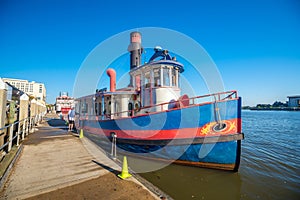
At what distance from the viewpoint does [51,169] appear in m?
4.50

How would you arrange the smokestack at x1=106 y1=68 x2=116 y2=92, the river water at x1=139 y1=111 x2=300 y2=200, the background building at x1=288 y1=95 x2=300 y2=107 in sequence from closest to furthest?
the river water at x1=139 y1=111 x2=300 y2=200
the smokestack at x1=106 y1=68 x2=116 y2=92
the background building at x1=288 y1=95 x2=300 y2=107

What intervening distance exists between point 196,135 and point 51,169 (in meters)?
5.11

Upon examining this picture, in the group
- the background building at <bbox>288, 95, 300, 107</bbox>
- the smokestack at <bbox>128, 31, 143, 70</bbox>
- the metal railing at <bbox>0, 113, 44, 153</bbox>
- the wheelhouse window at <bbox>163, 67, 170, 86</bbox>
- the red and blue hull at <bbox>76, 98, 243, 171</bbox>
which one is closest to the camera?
the metal railing at <bbox>0, 113, 44, 153</bbox>

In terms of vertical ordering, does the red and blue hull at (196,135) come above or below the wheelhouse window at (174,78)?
below

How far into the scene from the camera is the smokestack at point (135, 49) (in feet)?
39.4

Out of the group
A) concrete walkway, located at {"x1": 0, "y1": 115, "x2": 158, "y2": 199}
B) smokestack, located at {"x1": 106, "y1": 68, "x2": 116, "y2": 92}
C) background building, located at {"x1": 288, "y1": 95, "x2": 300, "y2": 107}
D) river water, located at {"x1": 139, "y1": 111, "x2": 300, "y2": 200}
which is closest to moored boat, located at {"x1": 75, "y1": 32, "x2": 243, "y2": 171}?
river water, located at {"x1": 139, "y1": 111, "x2": 300, "y2": 200}

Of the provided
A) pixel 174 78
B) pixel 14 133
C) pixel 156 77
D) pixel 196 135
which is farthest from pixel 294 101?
pixel 14 133

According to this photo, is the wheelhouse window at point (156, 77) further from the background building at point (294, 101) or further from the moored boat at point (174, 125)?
the background building at point (294, 101)

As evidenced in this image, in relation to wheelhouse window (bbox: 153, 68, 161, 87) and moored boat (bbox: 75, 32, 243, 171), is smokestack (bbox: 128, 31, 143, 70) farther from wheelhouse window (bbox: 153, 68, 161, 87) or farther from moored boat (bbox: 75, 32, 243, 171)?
wheelhouse window (bbox: 153, 68, 161, 87)

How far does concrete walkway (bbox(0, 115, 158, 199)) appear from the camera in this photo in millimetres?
3457

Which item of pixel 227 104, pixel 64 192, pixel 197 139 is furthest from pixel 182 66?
pixel 64 192

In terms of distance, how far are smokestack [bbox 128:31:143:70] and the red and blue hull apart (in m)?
6.47

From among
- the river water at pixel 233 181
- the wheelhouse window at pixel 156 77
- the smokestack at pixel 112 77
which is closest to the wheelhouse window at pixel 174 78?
the wheelhouse window at pixel 156 77

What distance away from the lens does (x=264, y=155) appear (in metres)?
9.61
